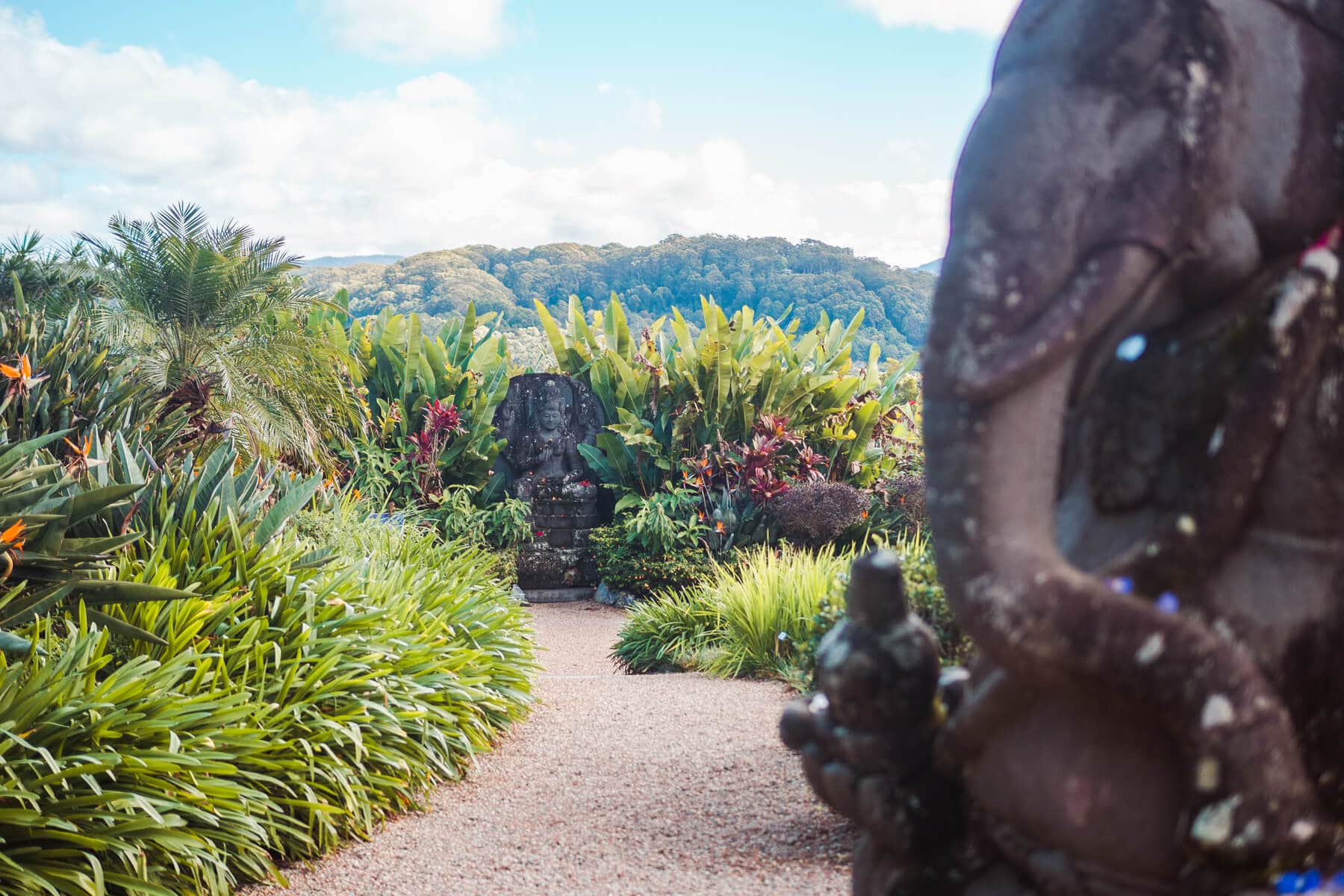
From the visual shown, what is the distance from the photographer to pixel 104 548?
398 cm

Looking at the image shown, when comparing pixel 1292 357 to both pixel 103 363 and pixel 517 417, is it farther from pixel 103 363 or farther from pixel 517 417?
pixel 517 417

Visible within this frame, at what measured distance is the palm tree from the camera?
9.05 meters

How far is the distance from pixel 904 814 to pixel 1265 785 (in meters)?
0.45

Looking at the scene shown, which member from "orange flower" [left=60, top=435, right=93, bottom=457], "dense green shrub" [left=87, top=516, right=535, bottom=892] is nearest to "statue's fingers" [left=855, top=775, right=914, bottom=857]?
"dense green shrub" [left=87, top=516, right=535, bottom=892]

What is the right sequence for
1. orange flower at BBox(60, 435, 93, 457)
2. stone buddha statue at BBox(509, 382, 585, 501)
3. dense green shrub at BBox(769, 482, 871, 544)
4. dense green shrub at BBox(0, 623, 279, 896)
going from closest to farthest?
dense green shrub at BBox(0, 623, 279, 896) → orange flower at BBox(60, 435, 93, 457) → dense green shrub at BBox(769, 482, 871, 544) → stone buddha statue at BBox(509, 382, 585, 501)

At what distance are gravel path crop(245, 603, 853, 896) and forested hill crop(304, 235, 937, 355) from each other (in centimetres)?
3713

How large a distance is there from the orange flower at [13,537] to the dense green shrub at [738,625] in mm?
3877

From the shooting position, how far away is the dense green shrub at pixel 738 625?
686cm

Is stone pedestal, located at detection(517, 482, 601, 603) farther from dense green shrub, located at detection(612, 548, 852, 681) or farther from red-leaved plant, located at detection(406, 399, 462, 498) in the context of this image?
dense green shrub, located at detection(612, 548, 852, 681)

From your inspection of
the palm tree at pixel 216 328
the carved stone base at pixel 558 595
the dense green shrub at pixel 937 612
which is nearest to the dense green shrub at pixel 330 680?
the dense green shrub at pixel 937 612

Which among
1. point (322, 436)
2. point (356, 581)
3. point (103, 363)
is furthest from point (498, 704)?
point (322, 436)

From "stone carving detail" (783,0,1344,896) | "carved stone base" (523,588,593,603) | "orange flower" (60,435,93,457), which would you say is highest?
"stone carving detail" (783,0,1344,896)

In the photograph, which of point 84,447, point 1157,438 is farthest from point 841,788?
point 84,447

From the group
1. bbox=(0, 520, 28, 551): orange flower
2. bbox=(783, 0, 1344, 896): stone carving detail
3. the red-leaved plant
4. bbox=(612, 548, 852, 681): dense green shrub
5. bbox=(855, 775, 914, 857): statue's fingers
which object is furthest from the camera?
the red-leaved plant
